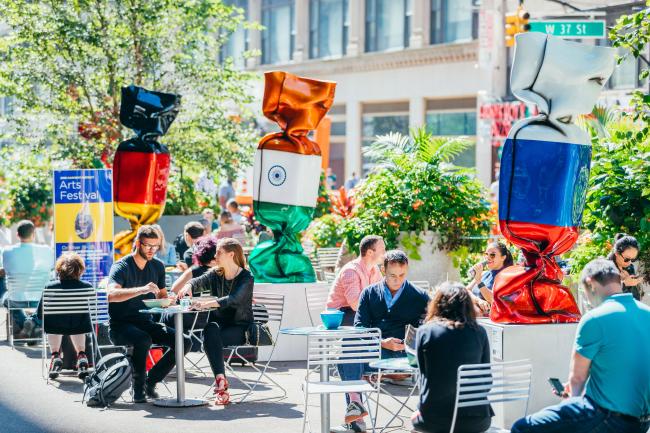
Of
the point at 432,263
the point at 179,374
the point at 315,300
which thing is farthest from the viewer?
the point at 432,263

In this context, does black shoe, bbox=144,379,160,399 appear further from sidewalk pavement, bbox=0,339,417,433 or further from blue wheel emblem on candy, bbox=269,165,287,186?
blue wheel emblem on candy, bbox=269,165,287,186

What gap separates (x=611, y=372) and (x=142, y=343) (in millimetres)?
5418

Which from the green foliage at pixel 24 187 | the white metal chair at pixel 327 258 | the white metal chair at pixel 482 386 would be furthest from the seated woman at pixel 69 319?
the green foliage at pixel 24 187

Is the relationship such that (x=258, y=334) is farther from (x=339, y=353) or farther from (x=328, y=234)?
(x=328, y=234)

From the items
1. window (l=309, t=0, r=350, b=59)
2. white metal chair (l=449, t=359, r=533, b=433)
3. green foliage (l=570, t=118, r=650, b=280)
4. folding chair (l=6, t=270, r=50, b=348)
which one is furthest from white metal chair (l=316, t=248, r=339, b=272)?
window (l=309, t=0, r=350, b=59)

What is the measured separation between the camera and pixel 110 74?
2045cm

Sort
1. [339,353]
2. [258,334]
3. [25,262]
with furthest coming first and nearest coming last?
[25,262] → [258,334] → [339,353]

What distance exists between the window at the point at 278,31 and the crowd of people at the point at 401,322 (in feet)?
86.3

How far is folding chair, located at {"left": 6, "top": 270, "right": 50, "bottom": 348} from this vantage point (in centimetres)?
1405

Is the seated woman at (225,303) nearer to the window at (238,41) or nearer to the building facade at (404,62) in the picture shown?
the building facade at (404,62)

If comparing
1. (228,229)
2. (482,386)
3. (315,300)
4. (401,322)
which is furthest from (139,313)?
(228,229)

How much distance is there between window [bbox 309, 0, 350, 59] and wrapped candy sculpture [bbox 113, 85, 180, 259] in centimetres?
2163

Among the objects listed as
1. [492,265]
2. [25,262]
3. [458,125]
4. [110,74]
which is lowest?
[25,262]

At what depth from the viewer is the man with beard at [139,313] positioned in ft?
35.2
